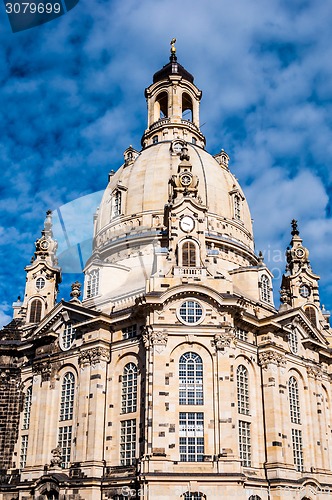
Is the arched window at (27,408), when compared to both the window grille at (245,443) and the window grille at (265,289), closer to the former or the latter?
the window grille at (245,443)

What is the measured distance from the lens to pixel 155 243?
61.1 m

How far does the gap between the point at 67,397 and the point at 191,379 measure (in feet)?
44.2

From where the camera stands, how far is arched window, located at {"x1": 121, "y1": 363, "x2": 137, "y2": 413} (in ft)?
156

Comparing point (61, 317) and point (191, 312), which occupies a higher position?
point (61, 317)

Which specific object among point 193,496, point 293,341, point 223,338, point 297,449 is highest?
point 293,341

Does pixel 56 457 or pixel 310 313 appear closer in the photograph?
pixel 56 457

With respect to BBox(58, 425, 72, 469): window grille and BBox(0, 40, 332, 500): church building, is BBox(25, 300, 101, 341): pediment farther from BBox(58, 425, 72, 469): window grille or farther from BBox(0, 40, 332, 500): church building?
BBox(58, 425, 72, 469): window grille

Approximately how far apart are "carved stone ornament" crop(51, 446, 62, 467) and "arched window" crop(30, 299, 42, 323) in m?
20.8

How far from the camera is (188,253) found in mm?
50781

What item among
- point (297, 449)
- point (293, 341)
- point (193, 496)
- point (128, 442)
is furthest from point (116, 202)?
point (193, 496)

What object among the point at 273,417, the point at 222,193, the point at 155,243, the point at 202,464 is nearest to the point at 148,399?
the point at 202,464

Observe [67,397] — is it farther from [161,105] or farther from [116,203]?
[161,105]

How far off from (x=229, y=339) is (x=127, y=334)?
9.49m

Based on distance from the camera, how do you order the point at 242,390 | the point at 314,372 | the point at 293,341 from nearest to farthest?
the point at 242,390 < the point at 293,341 < the point at 314,372
